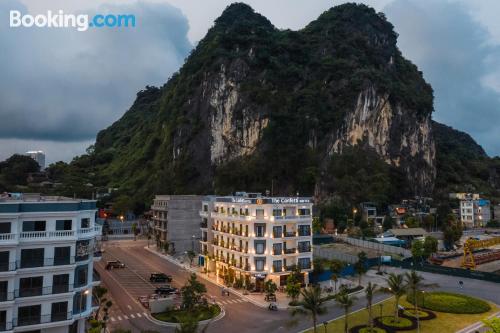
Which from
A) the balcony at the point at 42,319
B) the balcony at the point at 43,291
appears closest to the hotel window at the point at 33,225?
the balcony at the point at 43,291

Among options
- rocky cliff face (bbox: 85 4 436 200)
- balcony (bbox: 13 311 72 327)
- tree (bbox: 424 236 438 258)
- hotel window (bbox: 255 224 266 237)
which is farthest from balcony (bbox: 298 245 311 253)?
rocky cliff face (bbox: 85 4 436 200)

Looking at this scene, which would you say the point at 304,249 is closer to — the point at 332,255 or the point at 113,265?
the point at 332,255

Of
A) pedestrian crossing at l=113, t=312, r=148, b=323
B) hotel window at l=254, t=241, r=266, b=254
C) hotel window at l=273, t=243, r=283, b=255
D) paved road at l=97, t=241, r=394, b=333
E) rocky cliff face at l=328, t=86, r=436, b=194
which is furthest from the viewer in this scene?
rocky cliff face at l=328, t=86, r=436, b=194

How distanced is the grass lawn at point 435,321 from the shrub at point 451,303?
962 mm

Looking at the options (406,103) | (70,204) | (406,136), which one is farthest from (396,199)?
(70,204)

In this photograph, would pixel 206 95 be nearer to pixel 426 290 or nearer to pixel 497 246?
pixel 497 246

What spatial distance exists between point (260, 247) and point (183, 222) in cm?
4075

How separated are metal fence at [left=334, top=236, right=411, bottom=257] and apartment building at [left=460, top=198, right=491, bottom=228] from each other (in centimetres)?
8388

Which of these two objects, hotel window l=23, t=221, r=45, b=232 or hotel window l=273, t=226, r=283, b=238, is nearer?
hotel window l=23, t=221, r=45, b=232

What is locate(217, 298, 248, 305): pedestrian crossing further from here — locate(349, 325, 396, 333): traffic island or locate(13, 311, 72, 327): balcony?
locate(13, 311, 72, 327): balcony

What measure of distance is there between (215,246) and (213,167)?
106 m

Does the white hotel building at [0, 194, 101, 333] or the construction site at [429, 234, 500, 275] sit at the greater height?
the white hotel building at [0, 194, 101, 333]

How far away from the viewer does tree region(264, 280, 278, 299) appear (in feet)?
210

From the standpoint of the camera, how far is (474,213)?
173 metres
